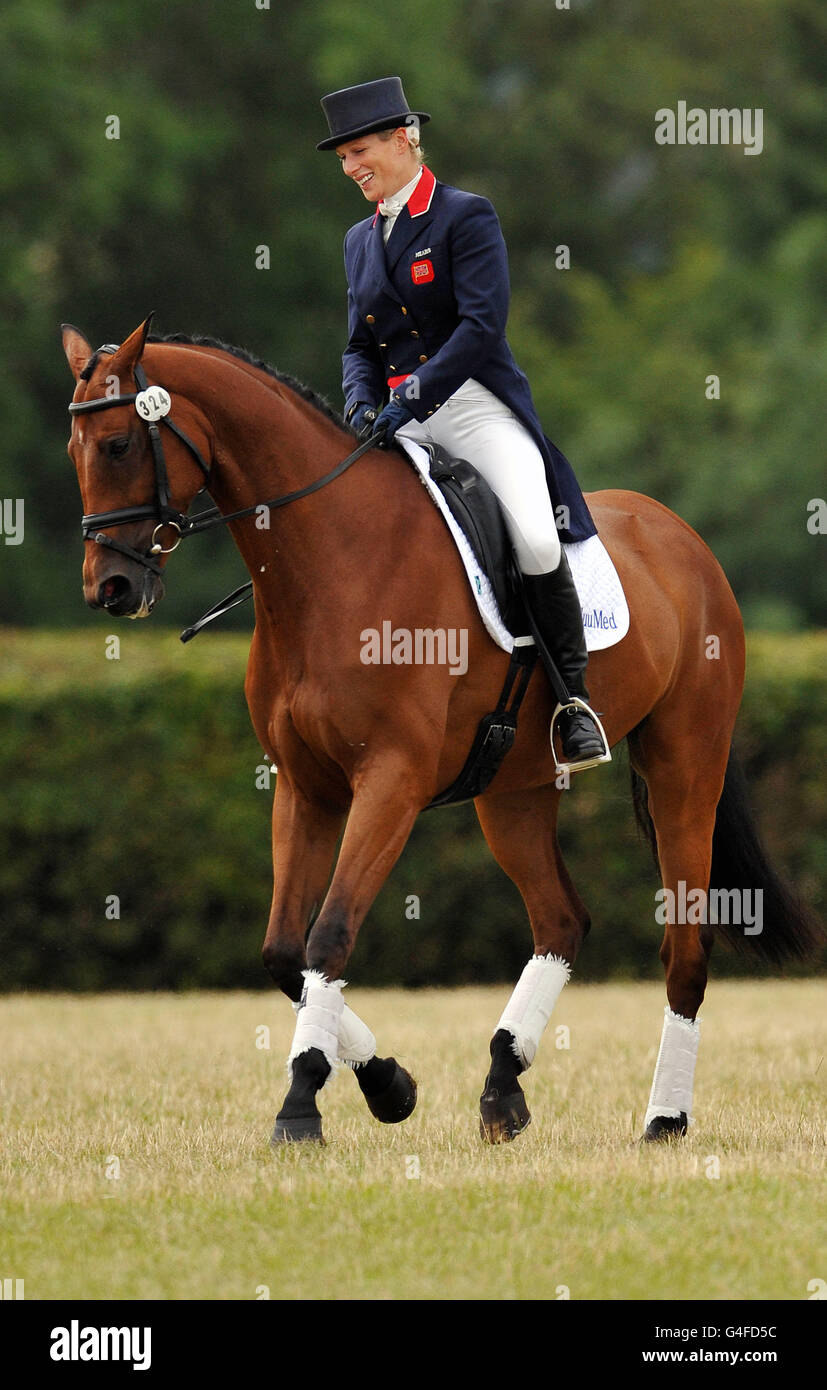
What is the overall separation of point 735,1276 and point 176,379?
3239 millimetres

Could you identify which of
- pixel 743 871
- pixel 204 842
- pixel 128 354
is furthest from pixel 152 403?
pixel 204 842

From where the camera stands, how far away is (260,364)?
21.2 feet

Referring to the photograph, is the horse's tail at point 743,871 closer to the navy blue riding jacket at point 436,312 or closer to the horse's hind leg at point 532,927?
the horse's hind leg at point 532,927

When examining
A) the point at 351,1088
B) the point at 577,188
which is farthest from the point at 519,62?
the point at 351,1088

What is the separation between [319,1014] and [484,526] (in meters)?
1.81

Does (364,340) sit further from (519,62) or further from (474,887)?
(519,62)

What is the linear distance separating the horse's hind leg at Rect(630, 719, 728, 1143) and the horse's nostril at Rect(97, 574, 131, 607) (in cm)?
262

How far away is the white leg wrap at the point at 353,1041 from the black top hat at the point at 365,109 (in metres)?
2.99

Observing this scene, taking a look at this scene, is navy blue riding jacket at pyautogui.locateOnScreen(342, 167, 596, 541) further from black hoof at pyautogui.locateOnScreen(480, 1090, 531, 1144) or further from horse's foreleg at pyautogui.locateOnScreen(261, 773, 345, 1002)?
black hoof at pyautogui.locateOnScreen(480, 1090, 531, 1144)

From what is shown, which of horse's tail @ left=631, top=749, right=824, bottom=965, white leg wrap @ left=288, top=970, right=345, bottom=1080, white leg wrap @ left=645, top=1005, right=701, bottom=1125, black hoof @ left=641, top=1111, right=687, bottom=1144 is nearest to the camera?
white leg wrap @ left=288, top=970, right=345, bottom=1080

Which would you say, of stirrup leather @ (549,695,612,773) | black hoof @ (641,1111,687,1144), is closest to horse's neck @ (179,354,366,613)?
stirrup leather @ (549,695,612,773)

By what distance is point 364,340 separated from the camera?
709 centimetres

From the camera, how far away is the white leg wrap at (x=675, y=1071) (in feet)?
23.1

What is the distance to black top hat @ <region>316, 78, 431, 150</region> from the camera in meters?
6.48
